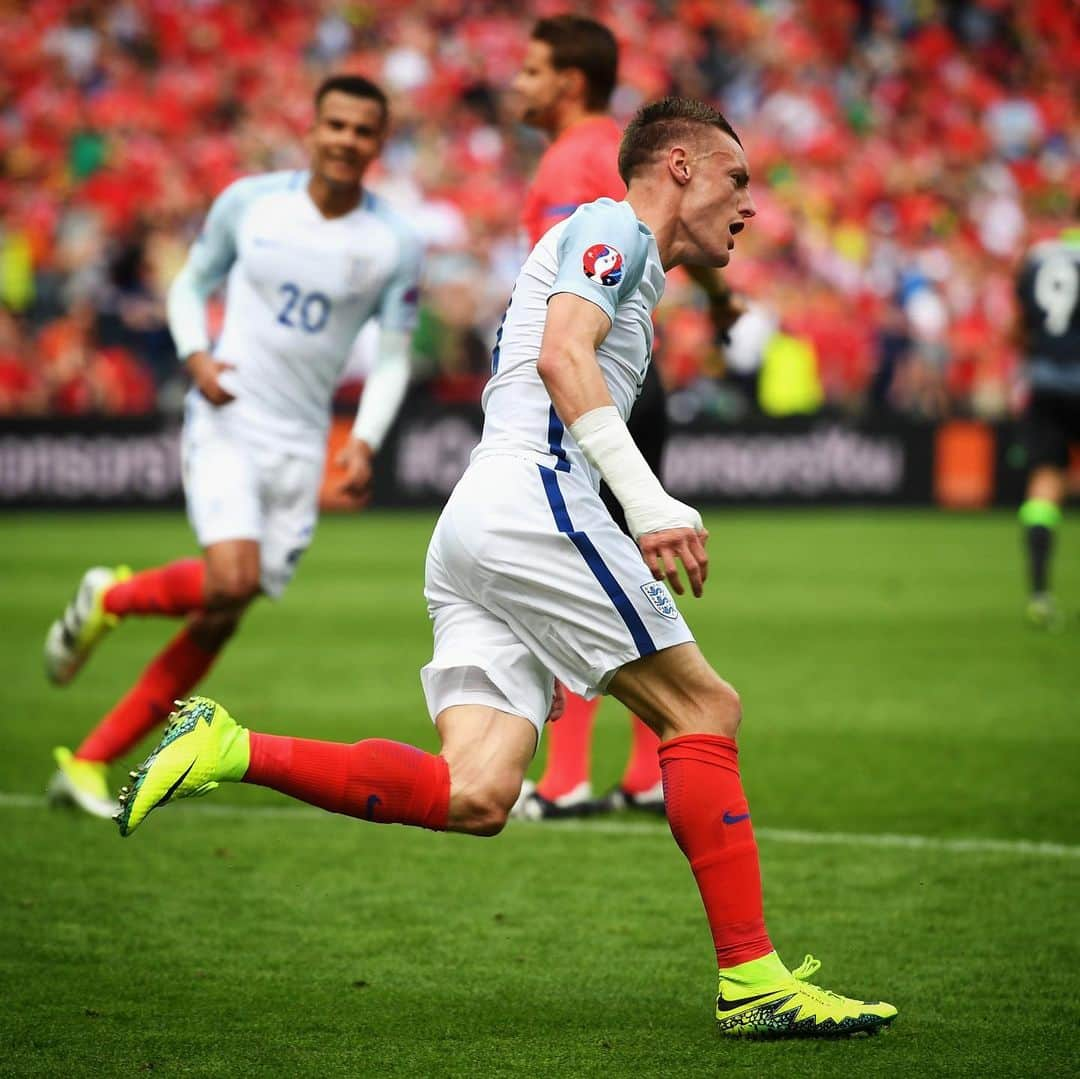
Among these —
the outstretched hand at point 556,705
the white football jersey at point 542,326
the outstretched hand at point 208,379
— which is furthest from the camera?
the outstretched hand at point 208,379

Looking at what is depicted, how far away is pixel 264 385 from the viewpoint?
654 centimetres

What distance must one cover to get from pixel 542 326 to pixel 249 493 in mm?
2584

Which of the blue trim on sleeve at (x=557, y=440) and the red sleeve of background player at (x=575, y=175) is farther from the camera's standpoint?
the red sleeve of background player at (x=575, y=175)

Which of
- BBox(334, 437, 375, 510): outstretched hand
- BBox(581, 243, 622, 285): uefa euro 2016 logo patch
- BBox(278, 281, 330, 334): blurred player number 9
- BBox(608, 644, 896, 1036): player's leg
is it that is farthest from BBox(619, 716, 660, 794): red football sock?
BBox(581, 243, 622, 285): uefa euro 2016 logo patch

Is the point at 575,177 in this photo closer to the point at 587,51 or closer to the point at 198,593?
the point at 587,51

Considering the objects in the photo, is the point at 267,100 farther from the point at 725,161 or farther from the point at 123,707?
the point at 725,161

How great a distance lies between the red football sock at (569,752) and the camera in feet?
20.3

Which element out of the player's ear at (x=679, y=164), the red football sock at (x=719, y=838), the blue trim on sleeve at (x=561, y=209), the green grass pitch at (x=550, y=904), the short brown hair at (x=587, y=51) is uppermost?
the short brown hair at (x=587, y=51)

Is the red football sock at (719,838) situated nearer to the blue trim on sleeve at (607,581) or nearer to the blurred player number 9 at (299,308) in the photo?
the blue trim on sleeve at (607,581)

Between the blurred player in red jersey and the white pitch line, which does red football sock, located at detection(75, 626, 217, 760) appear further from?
the blurred player in red jersey

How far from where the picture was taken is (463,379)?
19625 mm

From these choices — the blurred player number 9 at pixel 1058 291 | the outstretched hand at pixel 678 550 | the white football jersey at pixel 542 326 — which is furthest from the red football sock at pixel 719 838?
the blurred player number 9 at pixel 1058 291

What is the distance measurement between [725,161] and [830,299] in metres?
17.6

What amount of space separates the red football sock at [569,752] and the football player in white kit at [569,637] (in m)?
2.14
